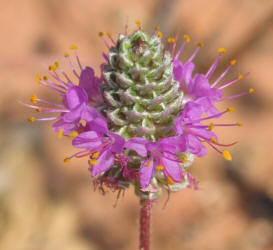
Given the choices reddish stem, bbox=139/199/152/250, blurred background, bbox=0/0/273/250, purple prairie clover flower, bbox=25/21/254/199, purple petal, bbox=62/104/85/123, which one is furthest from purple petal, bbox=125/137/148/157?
blurred background, bbox=0/0/273/250

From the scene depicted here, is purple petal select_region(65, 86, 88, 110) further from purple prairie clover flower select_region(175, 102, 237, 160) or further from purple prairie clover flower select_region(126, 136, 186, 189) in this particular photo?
purple prairie clover flower select_region(175, 102, 237, 160)

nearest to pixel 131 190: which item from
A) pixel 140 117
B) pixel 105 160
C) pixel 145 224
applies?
pixel 145 224

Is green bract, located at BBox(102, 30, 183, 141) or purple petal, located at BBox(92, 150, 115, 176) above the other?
green bract, located at BBox(102, 30, 183, 141)

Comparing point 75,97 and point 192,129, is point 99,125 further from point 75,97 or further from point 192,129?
point 192,129

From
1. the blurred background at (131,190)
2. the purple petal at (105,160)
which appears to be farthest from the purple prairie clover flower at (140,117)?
the blurred background at (131,190)

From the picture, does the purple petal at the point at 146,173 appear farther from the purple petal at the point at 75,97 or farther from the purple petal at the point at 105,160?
the purple petal at the point at 75,97
